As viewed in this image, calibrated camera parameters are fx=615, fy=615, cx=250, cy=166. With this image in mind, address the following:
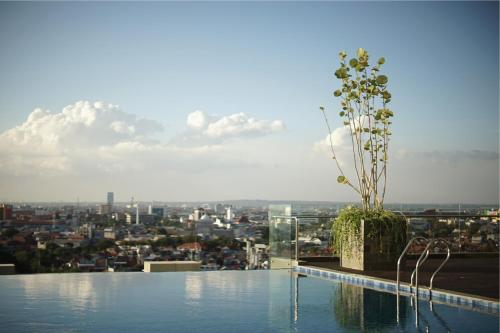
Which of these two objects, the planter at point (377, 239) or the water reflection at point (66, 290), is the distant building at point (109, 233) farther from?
the planter at point (377, 239)

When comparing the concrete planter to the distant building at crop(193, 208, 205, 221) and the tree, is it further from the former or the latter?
the tree

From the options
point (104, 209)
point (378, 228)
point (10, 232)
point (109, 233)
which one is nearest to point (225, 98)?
point (104, 209)

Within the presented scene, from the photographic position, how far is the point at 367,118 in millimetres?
9945

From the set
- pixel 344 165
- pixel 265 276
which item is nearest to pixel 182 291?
pixel 265 276

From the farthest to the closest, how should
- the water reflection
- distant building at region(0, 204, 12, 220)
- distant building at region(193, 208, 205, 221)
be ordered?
distant building at region(193, 208, 205, 221) → distant building at region(0, 204, 12, 220) → the water reflection

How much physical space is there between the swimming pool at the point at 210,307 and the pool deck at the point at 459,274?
15.6 inches

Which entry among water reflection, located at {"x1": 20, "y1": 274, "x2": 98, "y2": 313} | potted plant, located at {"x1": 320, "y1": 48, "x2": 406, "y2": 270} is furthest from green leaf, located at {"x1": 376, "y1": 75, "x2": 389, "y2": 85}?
water reflection, located at {"x1": 20, "y1": 274, "x2": 98, "y2": 313}

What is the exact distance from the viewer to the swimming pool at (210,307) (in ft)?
20.7

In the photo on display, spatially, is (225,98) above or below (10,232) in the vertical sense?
above

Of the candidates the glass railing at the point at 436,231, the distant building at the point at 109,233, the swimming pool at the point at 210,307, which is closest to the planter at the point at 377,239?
the swimming pool at the point at 210,307

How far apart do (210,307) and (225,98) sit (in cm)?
926

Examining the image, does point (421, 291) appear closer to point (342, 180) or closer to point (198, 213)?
point (342, 180)

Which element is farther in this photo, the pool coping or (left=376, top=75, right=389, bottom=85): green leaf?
(left=376, top=75, right=389, bottom=85): green leaf

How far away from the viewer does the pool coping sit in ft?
21.6
